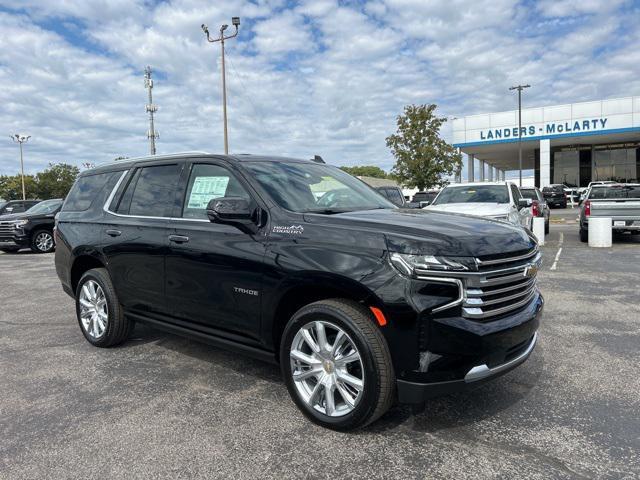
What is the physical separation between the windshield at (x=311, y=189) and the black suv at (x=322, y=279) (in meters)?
0.02

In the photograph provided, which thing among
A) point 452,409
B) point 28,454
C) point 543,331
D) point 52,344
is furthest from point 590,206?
point 28,454

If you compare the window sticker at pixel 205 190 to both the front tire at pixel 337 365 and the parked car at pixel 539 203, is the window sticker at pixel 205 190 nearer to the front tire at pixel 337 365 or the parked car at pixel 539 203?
the front tire at pixel 337 365

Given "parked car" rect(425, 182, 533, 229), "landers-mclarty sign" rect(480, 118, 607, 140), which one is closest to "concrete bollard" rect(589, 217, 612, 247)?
"parked car" rect(425, 182, 533, 229)

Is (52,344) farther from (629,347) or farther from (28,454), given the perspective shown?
(629,347)

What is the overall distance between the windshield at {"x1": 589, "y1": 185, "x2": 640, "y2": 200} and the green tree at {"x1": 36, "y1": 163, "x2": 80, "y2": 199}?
81728mm

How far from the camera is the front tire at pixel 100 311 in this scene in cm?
494

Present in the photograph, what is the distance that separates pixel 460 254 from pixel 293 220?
45.8 inches

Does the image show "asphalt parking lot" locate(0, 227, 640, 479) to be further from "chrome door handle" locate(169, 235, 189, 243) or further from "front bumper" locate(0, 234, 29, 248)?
"front bumper" locate(0, 234, 29, 248)

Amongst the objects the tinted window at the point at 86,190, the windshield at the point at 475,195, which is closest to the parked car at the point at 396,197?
the windshield at the point at 475,195

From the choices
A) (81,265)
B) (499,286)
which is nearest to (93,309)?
(81,265)

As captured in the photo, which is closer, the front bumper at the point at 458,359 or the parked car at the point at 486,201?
the front bumper at the point at 458,359

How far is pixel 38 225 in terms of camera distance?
15812 mm

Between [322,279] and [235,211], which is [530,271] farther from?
[235,211]

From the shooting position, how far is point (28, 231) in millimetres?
15586
